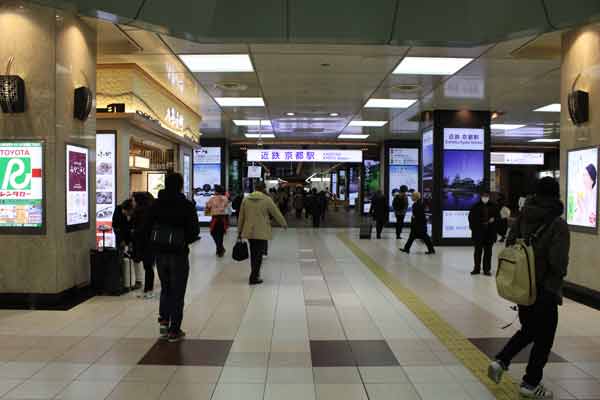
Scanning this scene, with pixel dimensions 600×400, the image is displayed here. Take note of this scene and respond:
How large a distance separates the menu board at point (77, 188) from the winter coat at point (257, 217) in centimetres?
218

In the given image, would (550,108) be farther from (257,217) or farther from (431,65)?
(257,217)

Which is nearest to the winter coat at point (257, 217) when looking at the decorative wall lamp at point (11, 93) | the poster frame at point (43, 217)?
the poster frame at point (43, 217)

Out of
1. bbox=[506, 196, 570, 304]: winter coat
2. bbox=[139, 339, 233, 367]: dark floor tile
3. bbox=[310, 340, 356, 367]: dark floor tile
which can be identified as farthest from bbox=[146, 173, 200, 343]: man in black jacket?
bbox=[506, 196, 570, 304]: winter coat

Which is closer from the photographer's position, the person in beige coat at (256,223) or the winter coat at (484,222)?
the person in beige coat at (256,223)

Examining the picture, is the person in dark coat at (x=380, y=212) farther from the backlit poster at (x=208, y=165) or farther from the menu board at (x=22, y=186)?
the menu board at (x=22, y=186)

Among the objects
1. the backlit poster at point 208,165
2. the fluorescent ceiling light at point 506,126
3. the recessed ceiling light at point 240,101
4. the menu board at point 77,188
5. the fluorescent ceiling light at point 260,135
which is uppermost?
the recessed ceiling light at point 240,101

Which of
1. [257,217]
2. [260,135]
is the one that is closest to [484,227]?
[257,217]

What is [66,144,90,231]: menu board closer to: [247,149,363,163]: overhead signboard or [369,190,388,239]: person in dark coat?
[369,190,388,239]: person in dark coat

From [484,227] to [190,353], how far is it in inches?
234

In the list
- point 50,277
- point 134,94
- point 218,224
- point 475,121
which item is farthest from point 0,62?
point 475,121

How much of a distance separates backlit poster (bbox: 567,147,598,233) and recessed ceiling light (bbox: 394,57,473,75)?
2.33 metres

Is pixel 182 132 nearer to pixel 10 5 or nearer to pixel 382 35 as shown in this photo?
pixel 10 5

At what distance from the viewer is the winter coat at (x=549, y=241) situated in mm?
3455

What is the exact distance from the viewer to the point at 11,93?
582 cm
